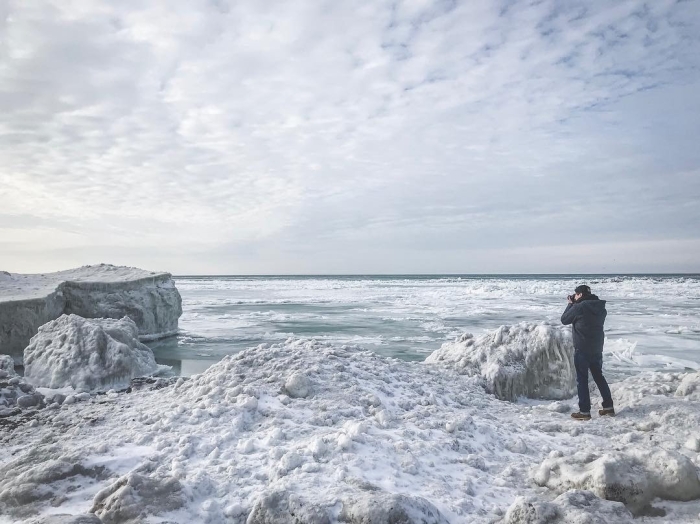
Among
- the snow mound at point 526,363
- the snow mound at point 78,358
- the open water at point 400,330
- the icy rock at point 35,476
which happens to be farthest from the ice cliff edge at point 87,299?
the snow mound at point 526,363

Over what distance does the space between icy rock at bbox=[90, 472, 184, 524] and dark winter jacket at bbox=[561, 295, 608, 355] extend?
486 centimetres

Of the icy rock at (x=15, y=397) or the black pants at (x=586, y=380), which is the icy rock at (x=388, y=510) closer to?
the black pants at (x=586, y=380)

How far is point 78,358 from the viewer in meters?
7.79

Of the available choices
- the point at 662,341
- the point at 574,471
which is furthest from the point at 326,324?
the point at 574,471

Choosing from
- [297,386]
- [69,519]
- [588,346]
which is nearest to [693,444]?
[588,346]

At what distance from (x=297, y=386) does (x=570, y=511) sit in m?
3.24

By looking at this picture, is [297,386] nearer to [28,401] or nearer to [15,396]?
[28,401]

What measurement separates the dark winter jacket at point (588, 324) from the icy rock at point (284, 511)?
410cm

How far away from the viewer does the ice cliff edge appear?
10.6 m

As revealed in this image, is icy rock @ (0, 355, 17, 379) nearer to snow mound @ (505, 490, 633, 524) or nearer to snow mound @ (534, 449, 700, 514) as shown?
snow mound @ (505, 490, 633, 524)

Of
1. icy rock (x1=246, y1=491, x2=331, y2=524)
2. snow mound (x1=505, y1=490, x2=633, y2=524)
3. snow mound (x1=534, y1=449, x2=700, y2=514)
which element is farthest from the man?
icy rock (x1=246, y1=491, x2=331, y2=524)

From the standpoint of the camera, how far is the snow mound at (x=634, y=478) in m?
3.48

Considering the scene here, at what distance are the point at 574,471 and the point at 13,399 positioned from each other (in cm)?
688

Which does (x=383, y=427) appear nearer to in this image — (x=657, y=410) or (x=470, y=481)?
(x=470, y=481)
